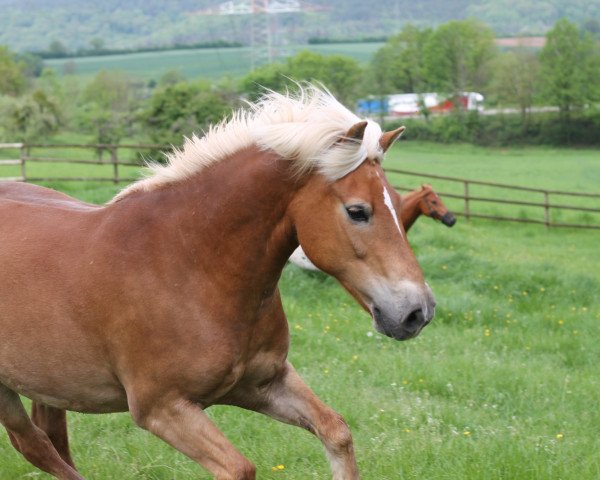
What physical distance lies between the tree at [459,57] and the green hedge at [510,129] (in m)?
12.9

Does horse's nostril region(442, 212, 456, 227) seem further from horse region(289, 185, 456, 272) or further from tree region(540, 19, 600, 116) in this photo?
tree region(540, 19, 600, 116)

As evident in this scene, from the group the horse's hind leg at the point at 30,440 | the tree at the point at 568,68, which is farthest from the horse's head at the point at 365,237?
the tree at the point at 568,68

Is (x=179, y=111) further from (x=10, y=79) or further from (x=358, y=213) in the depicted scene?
(x=10, y=79)

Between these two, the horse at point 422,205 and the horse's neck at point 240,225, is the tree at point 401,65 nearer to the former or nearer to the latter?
the horse at point 422,205

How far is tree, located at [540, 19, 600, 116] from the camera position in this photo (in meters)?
63.3

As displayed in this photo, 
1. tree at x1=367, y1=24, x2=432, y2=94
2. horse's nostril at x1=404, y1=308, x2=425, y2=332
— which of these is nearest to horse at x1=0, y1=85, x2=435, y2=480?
horse's nostril at x1=404, y1=308, x2=425, y2=332

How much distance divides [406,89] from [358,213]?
77695 mm

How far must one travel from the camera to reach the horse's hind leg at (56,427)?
5.49 metres

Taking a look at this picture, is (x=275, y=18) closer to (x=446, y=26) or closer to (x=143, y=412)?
(x=446, y=26)

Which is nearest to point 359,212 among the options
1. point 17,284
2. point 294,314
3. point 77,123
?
point 17,284

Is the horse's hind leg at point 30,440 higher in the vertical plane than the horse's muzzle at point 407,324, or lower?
lower

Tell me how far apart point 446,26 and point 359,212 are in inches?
3335

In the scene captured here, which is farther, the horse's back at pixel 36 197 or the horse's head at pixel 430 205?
the horse's head at pixel 430 205

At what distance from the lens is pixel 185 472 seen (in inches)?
213
